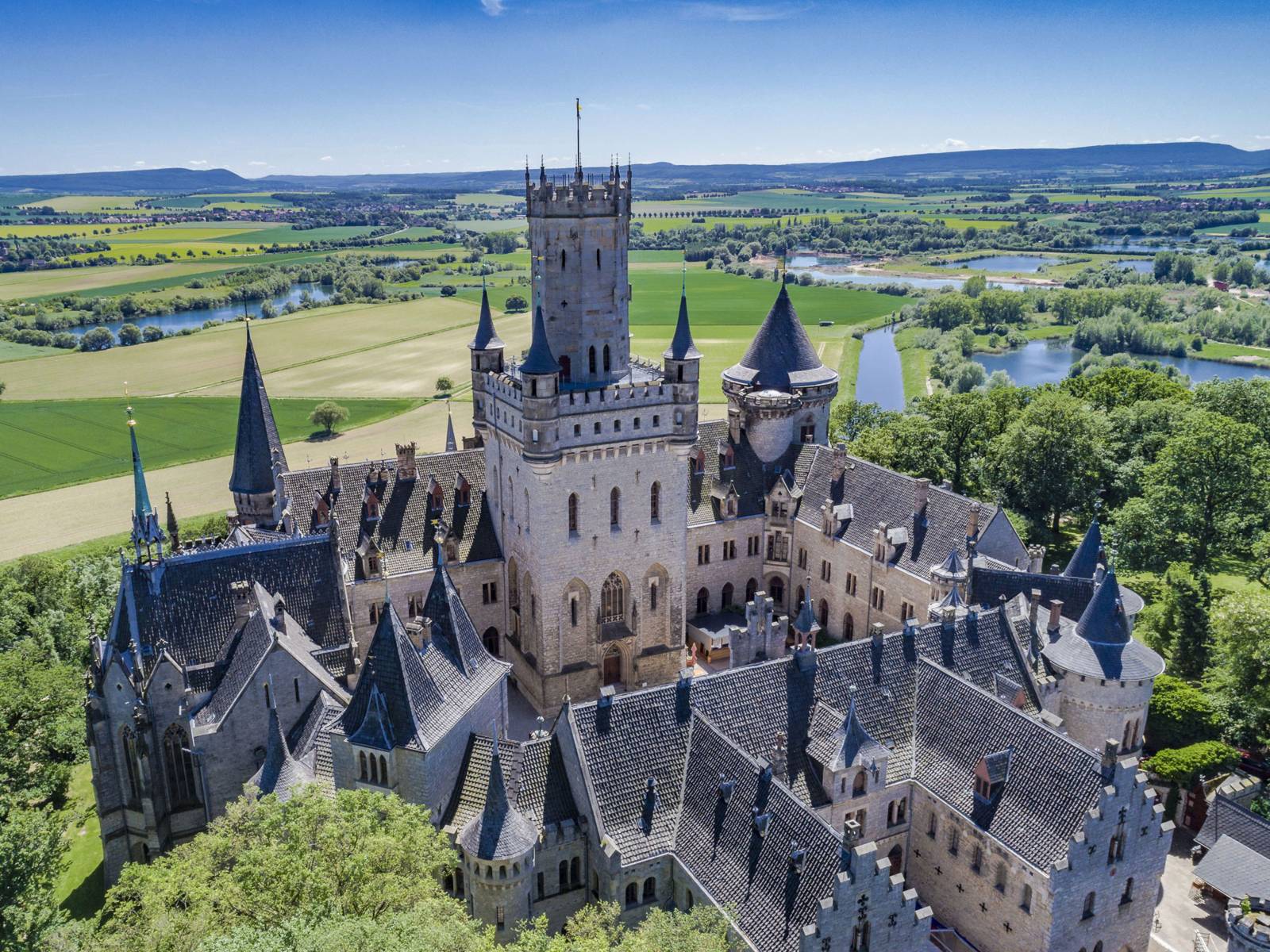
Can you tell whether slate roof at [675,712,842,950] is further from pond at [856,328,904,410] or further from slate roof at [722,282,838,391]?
pond at [856,328,904,410]

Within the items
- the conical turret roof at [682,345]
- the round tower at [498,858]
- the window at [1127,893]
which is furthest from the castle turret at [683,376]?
the window at [1127,893]

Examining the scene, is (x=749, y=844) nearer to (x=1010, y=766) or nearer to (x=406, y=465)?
(x=1010, y=766)

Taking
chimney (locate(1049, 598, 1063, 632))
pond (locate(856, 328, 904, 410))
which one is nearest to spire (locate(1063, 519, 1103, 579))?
chimney (locate(1049, 598, 1063, 632))

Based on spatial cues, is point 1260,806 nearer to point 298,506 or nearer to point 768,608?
point 768,608

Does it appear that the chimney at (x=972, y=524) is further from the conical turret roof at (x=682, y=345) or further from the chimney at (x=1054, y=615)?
the conical turret roof at (x=682, y=345)

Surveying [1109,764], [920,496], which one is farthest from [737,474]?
[1109,764]

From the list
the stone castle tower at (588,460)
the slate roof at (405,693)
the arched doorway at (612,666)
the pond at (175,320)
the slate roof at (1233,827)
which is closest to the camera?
the slate roof at (405,693)

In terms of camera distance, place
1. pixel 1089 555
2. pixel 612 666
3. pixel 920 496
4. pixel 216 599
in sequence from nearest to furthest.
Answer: pixel 216 599, pixel 1089 555, pixel 612 666, pixel 920 496
